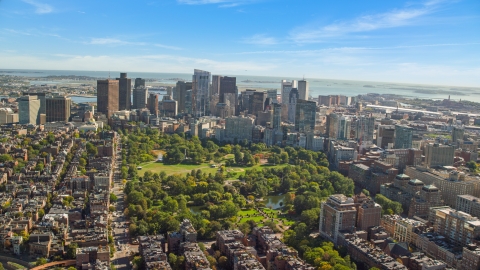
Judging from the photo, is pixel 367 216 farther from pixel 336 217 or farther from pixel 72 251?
pixel 72 251

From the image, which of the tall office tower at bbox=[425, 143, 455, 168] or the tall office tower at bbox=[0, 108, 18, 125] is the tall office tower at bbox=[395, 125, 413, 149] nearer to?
the tall office tower at bbox=[425, 143, 455, 168]

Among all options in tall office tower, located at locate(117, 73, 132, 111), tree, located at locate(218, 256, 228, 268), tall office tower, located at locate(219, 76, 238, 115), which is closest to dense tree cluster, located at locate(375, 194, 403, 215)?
tree, located at locate(218, 256, 228, 268)

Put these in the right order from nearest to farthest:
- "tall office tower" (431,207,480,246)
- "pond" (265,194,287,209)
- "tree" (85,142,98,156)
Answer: "tall office tower" (431,207,480,246) → "pond" (265,194,287,209) → "tree" (85,142,98,156)

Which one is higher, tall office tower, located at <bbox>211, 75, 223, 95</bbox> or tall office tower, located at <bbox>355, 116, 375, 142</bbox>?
tall office tower, located at <bbox>211, 75, 223, 95</bbox>

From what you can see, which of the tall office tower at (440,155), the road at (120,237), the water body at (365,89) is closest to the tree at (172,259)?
the road at (120,237)

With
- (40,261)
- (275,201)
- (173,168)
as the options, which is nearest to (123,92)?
(173,168)

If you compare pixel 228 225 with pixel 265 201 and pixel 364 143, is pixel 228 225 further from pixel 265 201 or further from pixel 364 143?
pixel 364 143

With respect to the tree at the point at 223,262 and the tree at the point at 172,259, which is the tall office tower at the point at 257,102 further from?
the tree at the point at 172,259
